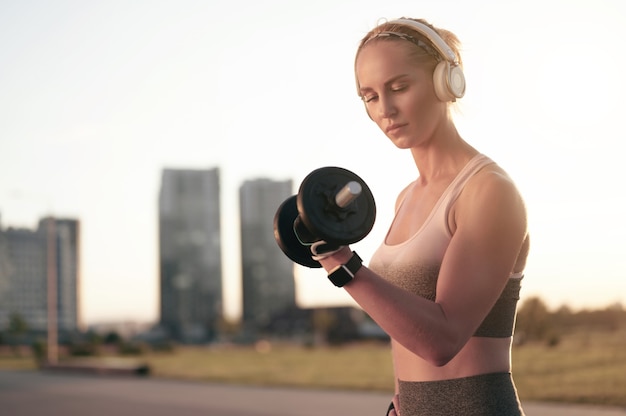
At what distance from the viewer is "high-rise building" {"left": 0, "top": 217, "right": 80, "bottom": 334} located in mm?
151400

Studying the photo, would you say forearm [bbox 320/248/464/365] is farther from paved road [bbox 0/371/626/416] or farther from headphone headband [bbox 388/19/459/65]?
paved road [bbox 0/371/626/416]

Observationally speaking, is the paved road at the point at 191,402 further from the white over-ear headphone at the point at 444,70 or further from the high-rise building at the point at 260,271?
the high-rise building at the point at 260,271

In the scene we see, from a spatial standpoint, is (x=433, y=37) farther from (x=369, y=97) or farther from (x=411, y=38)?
(x=369, y=97)

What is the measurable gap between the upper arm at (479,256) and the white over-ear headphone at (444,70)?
0.26 m

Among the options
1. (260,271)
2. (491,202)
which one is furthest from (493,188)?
(260,271)

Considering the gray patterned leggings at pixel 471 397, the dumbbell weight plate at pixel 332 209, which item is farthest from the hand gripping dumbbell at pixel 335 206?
the gray patterned leggings at pixel 471 397

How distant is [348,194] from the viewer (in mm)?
1580

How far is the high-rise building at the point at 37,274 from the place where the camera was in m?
151

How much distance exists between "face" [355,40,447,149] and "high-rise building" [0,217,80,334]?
495 ft

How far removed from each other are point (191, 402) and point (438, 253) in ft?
47.7

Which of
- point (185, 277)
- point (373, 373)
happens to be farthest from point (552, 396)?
point (185, 277)

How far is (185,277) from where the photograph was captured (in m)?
160

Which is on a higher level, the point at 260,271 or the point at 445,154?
the point at 260,271

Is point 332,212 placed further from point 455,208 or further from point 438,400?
point 438,400
